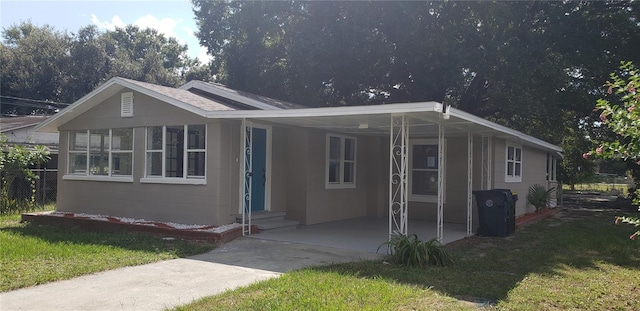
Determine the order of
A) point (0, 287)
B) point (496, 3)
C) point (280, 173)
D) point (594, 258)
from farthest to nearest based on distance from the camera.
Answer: point (496, 3) < point (280, 173) < point (594, 258) < point (0, 287)

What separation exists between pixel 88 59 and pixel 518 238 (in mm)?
30608

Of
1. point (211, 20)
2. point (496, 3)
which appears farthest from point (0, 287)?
point (211, 20)

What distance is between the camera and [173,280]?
20.7ft

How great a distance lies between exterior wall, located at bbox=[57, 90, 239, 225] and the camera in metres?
10.0

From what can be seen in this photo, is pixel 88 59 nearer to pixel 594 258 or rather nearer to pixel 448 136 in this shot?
pixel 448 136

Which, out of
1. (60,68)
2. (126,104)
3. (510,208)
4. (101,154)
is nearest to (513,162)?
(510,208)

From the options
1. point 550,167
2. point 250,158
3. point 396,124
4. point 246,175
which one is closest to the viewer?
point 396,124

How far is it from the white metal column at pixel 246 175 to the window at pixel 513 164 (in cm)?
725

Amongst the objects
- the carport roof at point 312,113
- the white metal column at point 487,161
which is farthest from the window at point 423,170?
the white metal column at point 487,161

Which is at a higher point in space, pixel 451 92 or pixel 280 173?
pixel 451 92

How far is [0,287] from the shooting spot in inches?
225

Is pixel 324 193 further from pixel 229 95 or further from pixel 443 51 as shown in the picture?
pixel 443 51

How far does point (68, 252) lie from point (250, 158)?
371 cm

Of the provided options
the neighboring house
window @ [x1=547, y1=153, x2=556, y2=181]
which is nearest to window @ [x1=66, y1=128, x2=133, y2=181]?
the neighboring house
